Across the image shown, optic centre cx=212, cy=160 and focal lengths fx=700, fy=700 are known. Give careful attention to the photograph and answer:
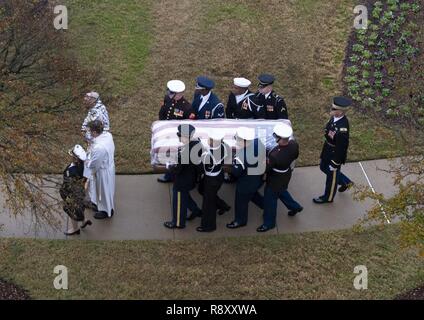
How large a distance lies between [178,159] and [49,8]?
4.59 metres

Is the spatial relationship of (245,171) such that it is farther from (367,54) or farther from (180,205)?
(367,54)

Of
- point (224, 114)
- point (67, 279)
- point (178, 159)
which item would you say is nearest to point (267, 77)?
point (224, 114)

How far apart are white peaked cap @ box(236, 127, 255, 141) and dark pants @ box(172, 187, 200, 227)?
968 mm

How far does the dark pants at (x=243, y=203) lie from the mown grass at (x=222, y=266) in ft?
1.02

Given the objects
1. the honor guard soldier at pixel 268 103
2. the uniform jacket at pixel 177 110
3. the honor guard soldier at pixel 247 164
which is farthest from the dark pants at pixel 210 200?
the honor guard soldier at pixel 268 103

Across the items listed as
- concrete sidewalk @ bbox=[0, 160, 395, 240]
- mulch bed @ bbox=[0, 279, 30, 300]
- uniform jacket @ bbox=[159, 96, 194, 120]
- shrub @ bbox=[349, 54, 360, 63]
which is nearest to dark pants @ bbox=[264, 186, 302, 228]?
concrete sidewalk @ bbox=[0, 160, 395, 240]

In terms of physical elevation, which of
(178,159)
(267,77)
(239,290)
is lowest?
(239,290)

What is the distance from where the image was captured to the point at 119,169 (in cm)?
998

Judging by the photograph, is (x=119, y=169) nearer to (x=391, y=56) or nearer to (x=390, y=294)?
(x=390, y=294)

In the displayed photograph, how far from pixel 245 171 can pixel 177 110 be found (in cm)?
146

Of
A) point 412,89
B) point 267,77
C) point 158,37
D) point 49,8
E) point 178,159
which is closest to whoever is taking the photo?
point 412,89

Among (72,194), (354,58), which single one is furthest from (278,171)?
(354,58)

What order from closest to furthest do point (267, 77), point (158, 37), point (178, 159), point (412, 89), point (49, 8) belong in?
point (412, 89) → point (178, 159) → point (267, 77) → point (49, 8) → point (158, 37)

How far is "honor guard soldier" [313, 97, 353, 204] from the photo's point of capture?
894cm
